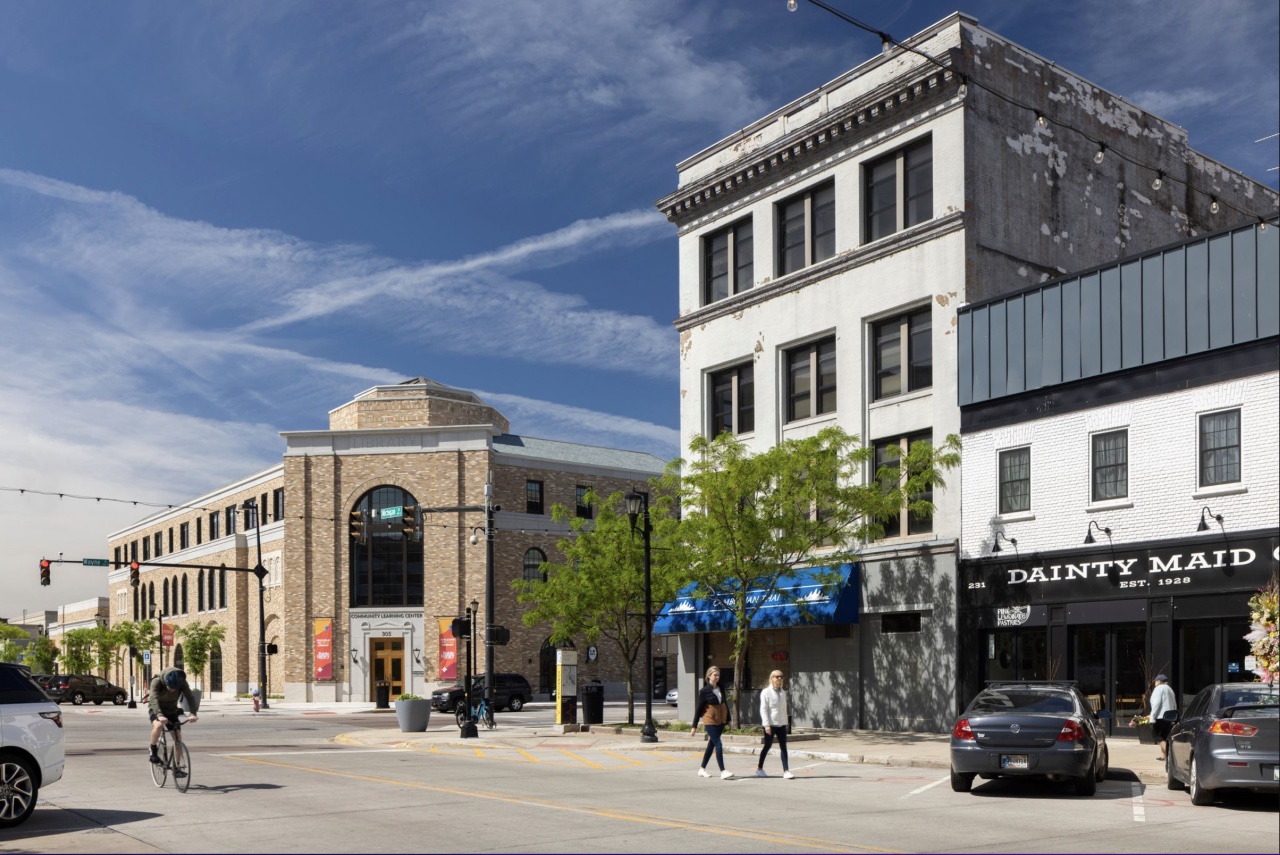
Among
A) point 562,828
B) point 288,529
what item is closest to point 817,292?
point 562,828

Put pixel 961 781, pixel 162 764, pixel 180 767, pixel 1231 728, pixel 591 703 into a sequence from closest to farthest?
pixel 1231 728 < pixel 961 781 < pixel 180 767 < pixel 162 764 < pixel 591 703

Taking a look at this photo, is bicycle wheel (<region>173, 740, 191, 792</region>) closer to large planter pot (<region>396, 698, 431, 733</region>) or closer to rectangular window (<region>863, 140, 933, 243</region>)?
large planter pot (<region>396, 698, 431, 733</region>)

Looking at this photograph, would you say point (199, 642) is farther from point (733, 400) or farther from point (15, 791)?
point (15, 791)

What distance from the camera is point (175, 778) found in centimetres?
1827

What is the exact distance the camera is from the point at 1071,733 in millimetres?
17250

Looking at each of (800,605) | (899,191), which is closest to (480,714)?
(800,605)

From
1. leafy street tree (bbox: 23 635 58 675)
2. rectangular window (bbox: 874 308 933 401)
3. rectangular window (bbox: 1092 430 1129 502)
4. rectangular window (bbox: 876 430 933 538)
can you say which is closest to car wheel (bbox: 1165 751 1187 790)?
rectangular window (bbox: 1092 430 1129 502)

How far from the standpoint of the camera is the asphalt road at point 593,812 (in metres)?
12.7

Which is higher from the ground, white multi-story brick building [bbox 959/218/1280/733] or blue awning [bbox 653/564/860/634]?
white multi-story brick building [bbox 959/218/1280/733]

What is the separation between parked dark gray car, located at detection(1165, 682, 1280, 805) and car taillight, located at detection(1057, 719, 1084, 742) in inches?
53.7

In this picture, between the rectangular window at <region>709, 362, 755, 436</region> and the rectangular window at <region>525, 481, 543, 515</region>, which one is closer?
the rectangular window at <region>709, 362, 755, 436</region>

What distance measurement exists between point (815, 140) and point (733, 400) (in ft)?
24.9

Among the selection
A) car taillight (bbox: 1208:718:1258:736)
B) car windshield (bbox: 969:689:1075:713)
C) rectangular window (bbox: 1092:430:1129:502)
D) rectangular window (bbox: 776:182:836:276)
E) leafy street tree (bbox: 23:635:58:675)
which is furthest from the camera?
leafy street tree (bbox: 23:635:58:675)

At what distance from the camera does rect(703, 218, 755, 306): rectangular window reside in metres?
37.4
